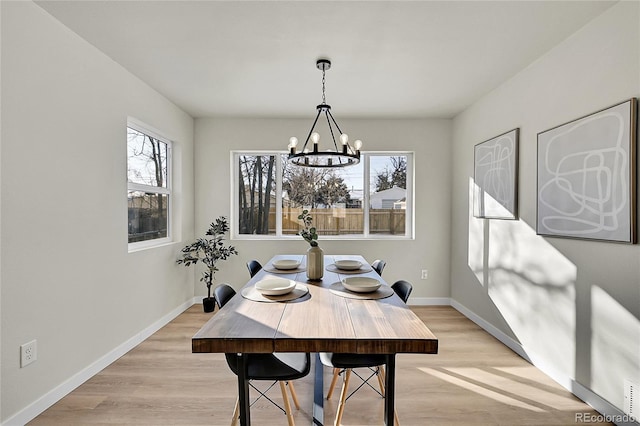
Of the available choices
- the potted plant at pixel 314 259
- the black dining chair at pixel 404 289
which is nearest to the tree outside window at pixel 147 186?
the potted plant at pixel 314 259

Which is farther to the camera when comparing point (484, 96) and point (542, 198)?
point (484, 96)

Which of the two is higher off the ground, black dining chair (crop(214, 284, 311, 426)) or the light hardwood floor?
black dining chair (crop(214, 284, 311, 426))

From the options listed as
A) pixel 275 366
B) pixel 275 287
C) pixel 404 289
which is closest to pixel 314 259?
pixel 275 287

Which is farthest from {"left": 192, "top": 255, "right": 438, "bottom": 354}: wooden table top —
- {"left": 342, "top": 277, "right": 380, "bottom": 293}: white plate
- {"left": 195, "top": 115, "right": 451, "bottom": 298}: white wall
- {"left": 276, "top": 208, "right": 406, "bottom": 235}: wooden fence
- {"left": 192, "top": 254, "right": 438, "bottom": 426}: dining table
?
{"left": 276, "top": 208, "right": 406, "bottom": 235}: wooden fence

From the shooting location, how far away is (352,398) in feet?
7.41

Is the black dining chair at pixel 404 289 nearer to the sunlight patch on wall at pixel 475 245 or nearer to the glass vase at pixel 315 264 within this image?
the glass vase at pixel 315 264

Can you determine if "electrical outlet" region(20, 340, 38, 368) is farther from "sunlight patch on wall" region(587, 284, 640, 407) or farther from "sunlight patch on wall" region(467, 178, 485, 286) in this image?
"sunlight patch on wall" region(467, 178, 485, 286)

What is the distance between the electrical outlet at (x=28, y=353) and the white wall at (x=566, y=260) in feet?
11.6

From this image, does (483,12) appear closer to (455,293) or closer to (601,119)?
(601,119)

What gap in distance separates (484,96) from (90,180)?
3.84 metres

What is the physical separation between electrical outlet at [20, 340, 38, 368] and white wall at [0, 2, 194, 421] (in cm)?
3

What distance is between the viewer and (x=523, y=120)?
115 inches

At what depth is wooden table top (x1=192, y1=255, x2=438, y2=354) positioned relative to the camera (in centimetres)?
135

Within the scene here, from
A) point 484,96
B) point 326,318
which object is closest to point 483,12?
point 484,96
